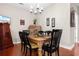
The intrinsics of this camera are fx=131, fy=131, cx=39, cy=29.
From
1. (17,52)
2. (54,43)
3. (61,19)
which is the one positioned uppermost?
(61,19)

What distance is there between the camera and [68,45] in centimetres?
159

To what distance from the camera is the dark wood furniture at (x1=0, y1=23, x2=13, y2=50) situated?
1.57m

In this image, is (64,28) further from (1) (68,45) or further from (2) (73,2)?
(2) (73,2)

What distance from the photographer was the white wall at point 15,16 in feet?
5.17

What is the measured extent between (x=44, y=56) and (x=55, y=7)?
627 mm

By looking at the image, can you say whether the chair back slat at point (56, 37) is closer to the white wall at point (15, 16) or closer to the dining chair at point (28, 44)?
the dining chair at point (28, 44)

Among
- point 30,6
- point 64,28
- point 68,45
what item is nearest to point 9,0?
point 30,6

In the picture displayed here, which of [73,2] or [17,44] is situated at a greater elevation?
[73,2]

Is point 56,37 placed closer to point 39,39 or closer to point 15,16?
point 39,39

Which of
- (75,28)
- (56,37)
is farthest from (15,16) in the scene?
(75,28)

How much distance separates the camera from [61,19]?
5.19ft

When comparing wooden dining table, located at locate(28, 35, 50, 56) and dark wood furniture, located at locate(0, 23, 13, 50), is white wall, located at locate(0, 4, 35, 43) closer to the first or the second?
dark wood furniture, located at locate(0, 23, 13, 50)

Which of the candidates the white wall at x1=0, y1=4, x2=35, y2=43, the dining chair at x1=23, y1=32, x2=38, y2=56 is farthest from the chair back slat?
the white wall at x1=0, y1=4, x2=35, y2=43

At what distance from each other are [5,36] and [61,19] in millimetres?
704
